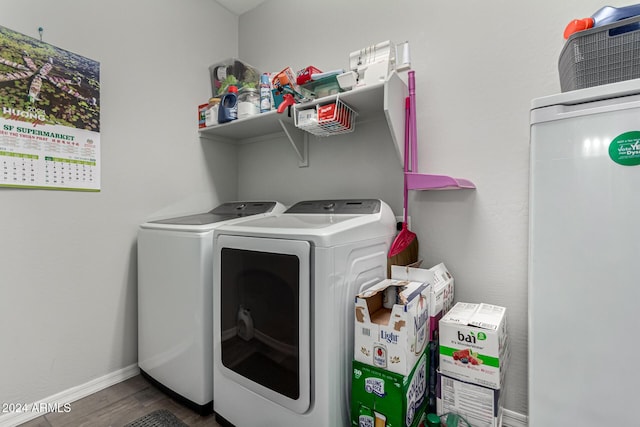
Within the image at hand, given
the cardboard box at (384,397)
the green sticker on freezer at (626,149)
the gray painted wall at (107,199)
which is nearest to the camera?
the green sticker on freezer at (626,149)

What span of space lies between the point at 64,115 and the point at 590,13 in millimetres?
2636

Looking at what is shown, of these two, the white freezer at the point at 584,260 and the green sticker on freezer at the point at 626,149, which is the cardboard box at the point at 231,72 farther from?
the green sticker on freezer at the point at 626,149

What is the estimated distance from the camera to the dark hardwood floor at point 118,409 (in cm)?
154

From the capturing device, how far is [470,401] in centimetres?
118

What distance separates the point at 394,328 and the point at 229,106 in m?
1.78

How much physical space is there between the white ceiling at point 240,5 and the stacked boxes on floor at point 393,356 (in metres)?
2.52

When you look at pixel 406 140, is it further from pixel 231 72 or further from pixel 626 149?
pixel 231 72

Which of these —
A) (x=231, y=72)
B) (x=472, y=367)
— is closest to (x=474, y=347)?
(x=472, y=367)

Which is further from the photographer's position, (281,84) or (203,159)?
(203,159)

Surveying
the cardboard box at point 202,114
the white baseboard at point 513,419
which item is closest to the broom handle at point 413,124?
the white baseboard at point 513,419

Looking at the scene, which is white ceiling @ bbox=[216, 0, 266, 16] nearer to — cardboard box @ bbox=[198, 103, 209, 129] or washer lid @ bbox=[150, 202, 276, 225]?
cardboard box @ bbox=[198, 103, 209, 129]

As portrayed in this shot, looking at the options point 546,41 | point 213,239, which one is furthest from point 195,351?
point 546,41

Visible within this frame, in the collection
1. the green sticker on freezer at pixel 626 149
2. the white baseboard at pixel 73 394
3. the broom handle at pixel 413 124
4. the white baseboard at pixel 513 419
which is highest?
the broom handle at pixel 413 124

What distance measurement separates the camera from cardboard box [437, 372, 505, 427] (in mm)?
1134
